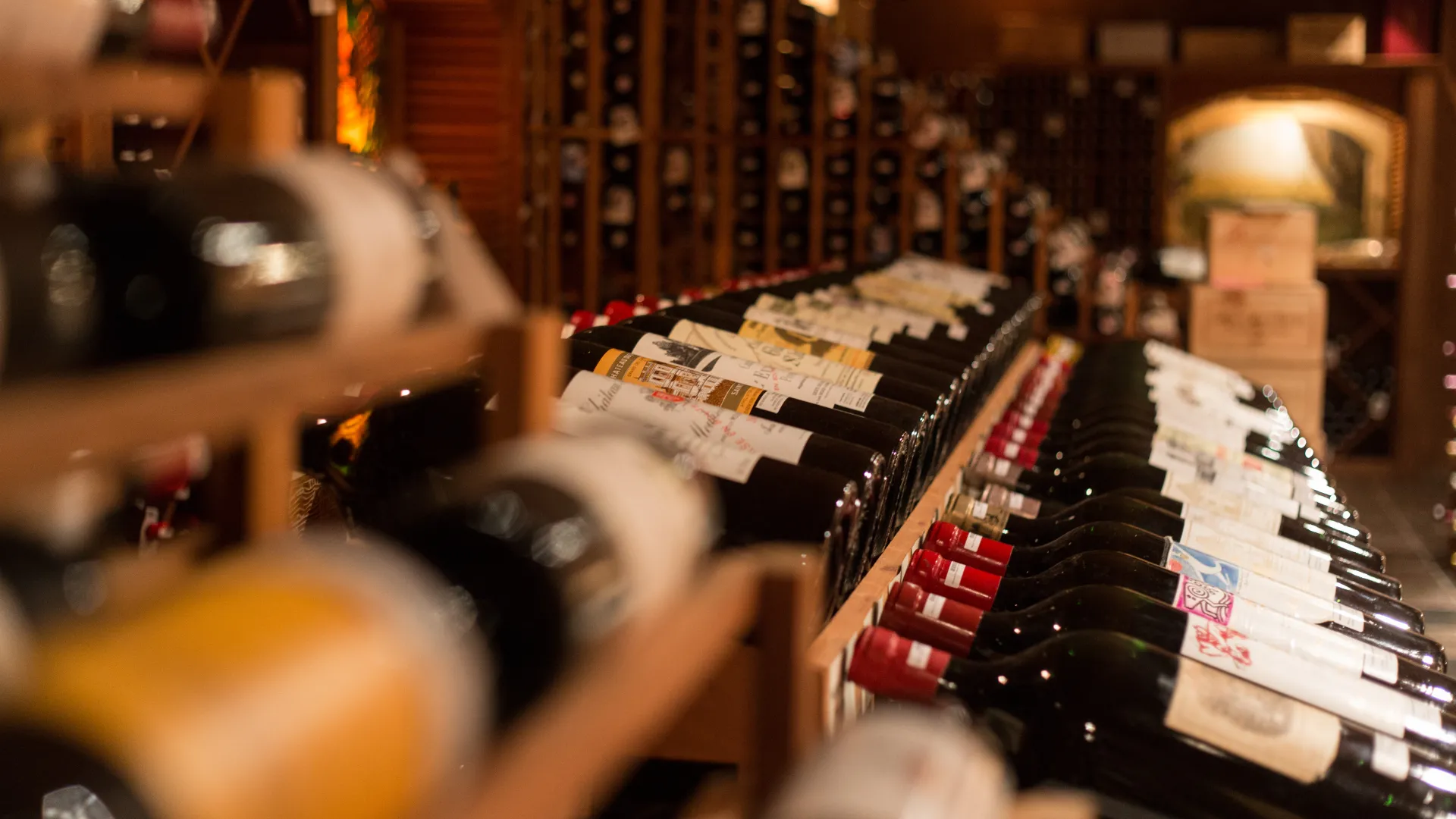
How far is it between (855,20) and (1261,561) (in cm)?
560

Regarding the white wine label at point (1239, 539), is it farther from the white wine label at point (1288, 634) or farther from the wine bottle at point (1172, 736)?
the wine bottle at point (1172, 736)

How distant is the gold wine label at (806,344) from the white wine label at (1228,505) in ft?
1.42

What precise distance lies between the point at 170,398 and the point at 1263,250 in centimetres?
544

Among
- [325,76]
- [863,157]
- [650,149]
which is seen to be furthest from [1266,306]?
[325,76]

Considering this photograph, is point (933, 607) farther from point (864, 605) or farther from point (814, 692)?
point (814, 692)

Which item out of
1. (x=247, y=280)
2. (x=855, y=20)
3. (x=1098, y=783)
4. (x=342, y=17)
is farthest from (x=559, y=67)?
(x=247, y=280)

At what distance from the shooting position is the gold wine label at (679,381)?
1.25 metres

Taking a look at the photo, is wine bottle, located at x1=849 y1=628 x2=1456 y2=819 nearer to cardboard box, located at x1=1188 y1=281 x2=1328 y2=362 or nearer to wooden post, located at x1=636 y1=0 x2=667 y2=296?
wooden post, located at x1=636 y1=0 x2=667 y2=296

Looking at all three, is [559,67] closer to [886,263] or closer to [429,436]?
[886,263]

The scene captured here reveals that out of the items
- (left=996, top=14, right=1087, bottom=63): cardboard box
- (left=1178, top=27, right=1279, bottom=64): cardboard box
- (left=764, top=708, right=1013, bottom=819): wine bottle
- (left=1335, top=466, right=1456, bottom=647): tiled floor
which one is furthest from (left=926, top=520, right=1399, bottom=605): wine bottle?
(left=1178, top=27, right=1279, bottom=64): cardboard box

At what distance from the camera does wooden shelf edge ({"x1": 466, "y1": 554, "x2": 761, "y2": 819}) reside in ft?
1.56

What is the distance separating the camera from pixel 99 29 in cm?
54

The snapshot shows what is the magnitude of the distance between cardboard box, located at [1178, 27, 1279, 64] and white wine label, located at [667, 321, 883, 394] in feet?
18.5

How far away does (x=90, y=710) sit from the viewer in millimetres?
365
